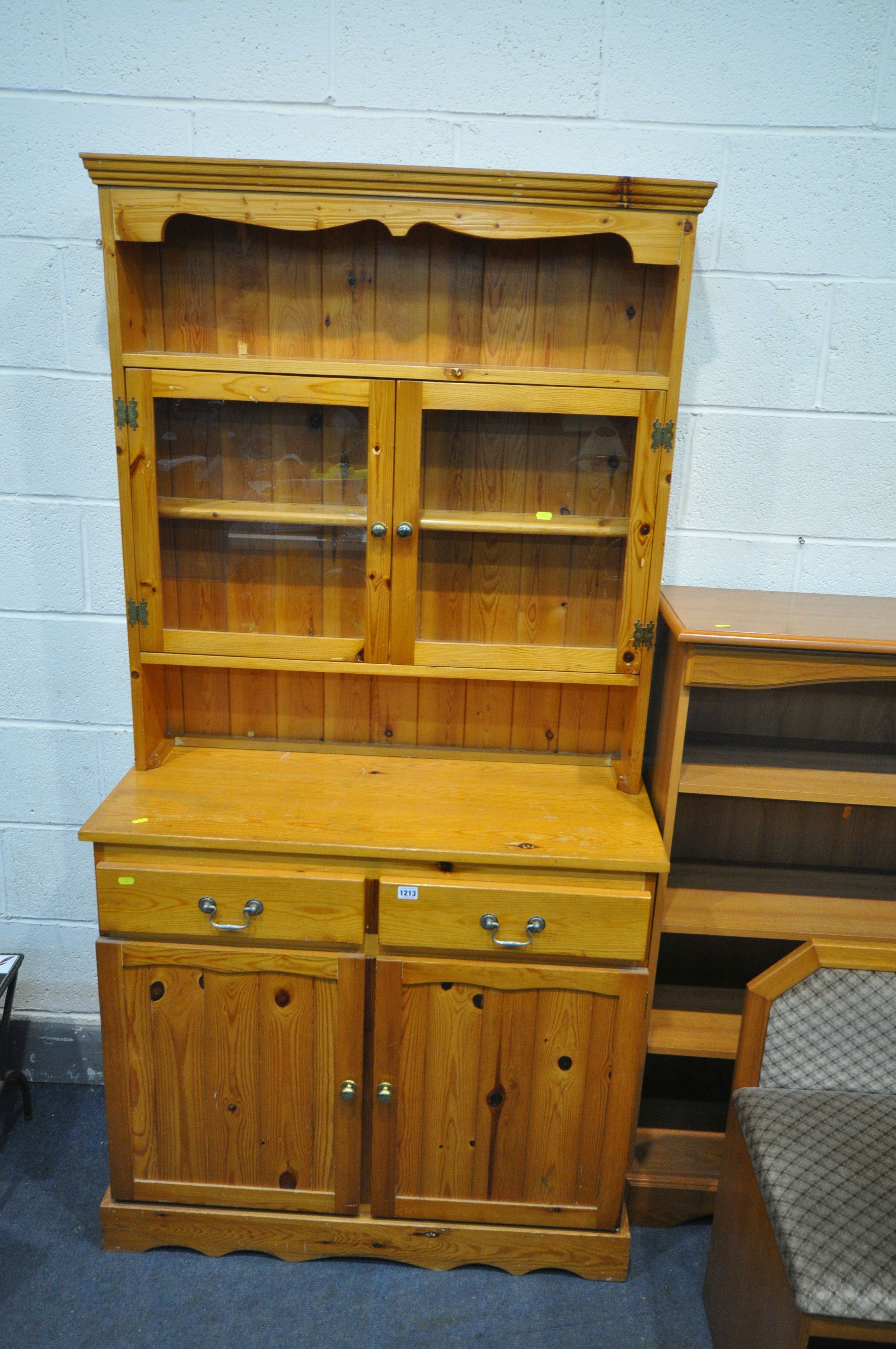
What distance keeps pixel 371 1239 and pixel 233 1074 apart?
0.46 m

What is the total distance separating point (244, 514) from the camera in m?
1.96

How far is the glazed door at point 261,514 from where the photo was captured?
1829 millimetres

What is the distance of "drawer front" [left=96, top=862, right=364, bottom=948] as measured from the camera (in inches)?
70.5

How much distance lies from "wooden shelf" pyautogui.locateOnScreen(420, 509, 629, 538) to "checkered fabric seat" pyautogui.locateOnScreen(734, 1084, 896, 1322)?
109 centimetres

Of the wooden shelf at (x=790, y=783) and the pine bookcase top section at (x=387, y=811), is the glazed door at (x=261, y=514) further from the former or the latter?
the wooden shelf at (x=790, y=783)

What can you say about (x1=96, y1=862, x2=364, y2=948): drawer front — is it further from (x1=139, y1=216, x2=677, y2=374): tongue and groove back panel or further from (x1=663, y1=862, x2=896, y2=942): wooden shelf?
(x1=139, y1=216, x2=677, y2=374): tongue and groove back panel

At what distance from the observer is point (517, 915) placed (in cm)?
179

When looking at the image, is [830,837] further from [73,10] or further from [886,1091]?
[73,10]

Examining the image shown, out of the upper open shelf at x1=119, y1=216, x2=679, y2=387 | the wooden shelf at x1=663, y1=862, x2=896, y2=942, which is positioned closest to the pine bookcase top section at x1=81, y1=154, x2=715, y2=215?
the upper open shelf at x1=119, y1=216, x2=679, y2=387

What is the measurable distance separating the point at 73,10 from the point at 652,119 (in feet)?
3.84

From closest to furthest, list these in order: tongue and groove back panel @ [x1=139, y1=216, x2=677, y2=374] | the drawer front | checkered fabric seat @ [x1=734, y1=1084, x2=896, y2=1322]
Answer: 1. checkered fabric seat @ [x1=734, y1=1084, x2=896, y2=1322]
2. the drawer front
3. tongue and groove back panel @ [x1=139, y1=216, x2=677, y2=374]

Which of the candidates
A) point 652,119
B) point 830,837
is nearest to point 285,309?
point 652,119

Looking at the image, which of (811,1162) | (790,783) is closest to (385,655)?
(790,783)

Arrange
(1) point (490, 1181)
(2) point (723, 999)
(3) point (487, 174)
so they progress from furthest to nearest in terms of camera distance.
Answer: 1. (2) point (723, 999)
2. (1) point (490, 1181)
3. (3) point (487, 174)
